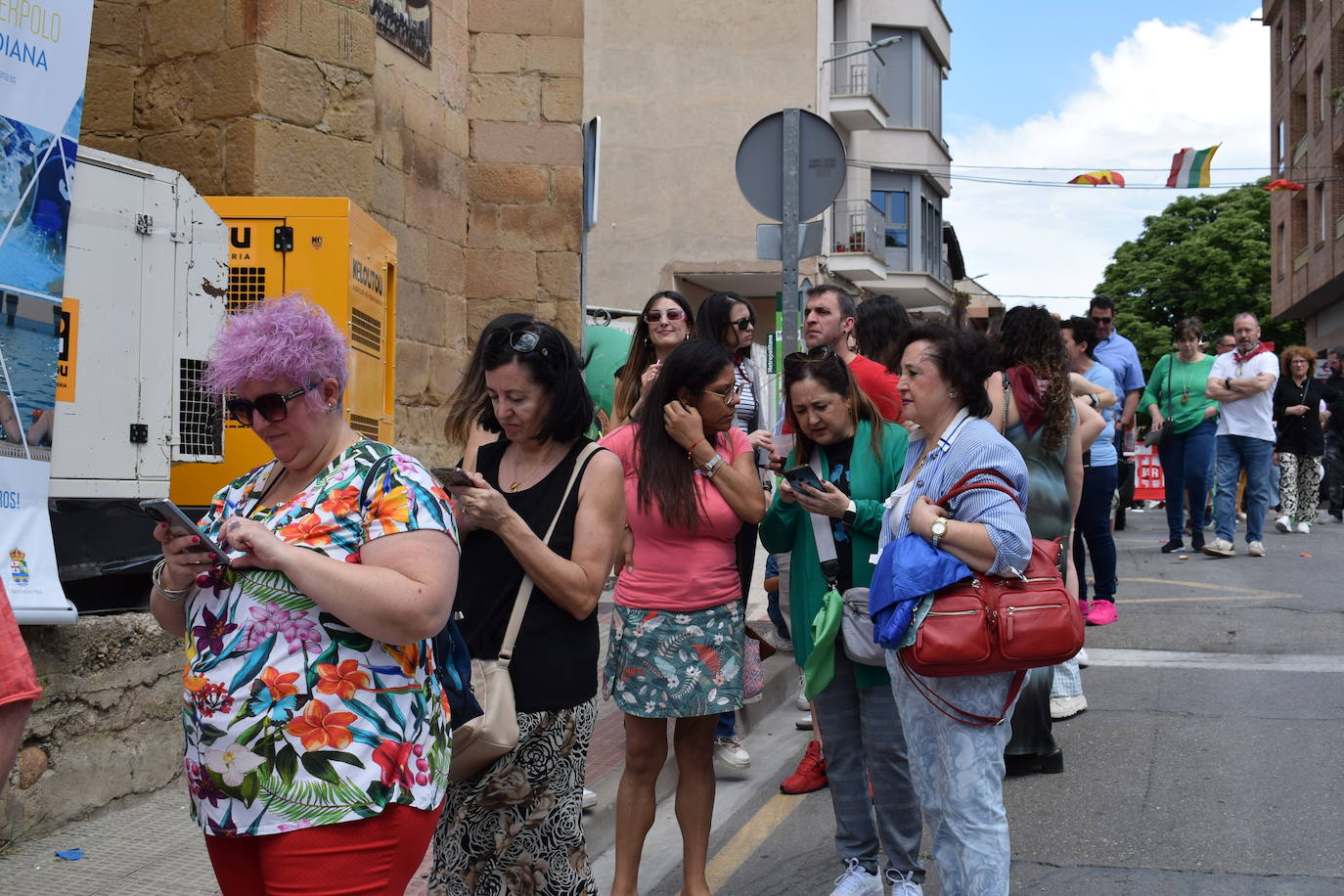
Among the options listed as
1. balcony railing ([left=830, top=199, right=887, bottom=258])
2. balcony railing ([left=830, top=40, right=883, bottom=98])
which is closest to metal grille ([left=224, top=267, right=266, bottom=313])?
balcony railing ([left=830, top=199, right=887, bottom=258])

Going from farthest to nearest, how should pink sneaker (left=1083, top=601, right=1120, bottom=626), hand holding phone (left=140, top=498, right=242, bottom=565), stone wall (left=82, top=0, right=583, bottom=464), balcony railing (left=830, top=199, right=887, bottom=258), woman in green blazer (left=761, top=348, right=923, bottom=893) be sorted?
balcony railing (left=830, top=199, right=887, bottom=258) < pink sneaker (left=1083, top=601, right=1120, bottom=626) < stone wall (left=82, top=0, right=583, bottom=464) < woman in green blazer (left=761, top=348, right=923, bottom=893) < hand holding phone (left=140, top=498, right=242, bottom=565)

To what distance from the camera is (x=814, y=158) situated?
7871mm

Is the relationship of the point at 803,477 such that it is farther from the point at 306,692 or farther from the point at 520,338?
the point at 306,692

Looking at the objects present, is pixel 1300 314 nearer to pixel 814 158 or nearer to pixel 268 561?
pixel 814 158

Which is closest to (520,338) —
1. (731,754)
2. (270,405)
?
(270,405)

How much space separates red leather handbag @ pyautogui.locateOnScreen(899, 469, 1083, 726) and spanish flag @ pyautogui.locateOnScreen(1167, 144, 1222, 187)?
93.8 feet

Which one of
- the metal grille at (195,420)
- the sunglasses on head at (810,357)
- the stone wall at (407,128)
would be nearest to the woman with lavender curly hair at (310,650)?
the sunglasses on head at (810,357)

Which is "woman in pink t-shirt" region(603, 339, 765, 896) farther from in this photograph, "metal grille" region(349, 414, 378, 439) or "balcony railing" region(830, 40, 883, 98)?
"balcony railing" region(830, 40, 883, 98)

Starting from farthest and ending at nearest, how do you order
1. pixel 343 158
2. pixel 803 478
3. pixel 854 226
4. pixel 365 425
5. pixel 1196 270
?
1. pixel 1196 270
2. pixel 854 226
3. pixel 343 158
4. pixel 365 425
5. pixel 803 478

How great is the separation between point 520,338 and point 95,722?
266 centimetres

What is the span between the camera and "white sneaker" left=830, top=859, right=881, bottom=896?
4.38 m

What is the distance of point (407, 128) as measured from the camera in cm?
965

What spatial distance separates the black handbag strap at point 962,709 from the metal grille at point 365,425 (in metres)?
3.45

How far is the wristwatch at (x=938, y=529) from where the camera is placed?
3.61 m
